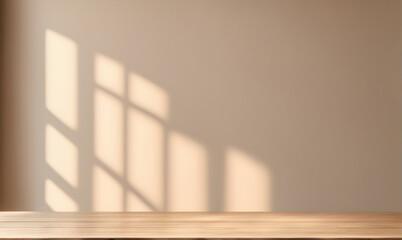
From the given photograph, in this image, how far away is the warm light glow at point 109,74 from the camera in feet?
11.1

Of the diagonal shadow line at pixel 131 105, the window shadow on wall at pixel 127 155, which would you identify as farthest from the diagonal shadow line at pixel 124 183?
the diagonal shadow line at pixel 131 105

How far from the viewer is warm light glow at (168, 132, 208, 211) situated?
337cm

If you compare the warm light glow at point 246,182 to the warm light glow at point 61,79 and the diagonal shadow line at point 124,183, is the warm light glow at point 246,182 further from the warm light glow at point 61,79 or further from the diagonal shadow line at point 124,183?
the warm light glow at point 61,79

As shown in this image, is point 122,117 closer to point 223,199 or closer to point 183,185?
point 183,185

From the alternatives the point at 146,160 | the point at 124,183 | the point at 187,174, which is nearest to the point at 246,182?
the point at 187,174

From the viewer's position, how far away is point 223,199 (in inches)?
133

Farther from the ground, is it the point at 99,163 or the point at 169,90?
the point at 169,90

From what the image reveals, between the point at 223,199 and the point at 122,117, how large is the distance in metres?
0.86

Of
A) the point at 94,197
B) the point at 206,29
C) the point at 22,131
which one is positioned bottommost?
the point at 94,197

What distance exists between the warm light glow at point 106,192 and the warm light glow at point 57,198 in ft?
0.52

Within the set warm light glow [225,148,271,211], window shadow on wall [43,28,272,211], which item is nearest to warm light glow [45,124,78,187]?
window shadow on wall [43,28,272,211]

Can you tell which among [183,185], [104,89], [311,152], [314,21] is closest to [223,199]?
[183,185]

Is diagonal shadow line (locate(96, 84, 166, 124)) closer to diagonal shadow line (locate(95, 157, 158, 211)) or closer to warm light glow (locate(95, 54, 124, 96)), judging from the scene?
warm light glow (locate(95, 54, 124, 96))

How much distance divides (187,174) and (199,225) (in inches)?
107
